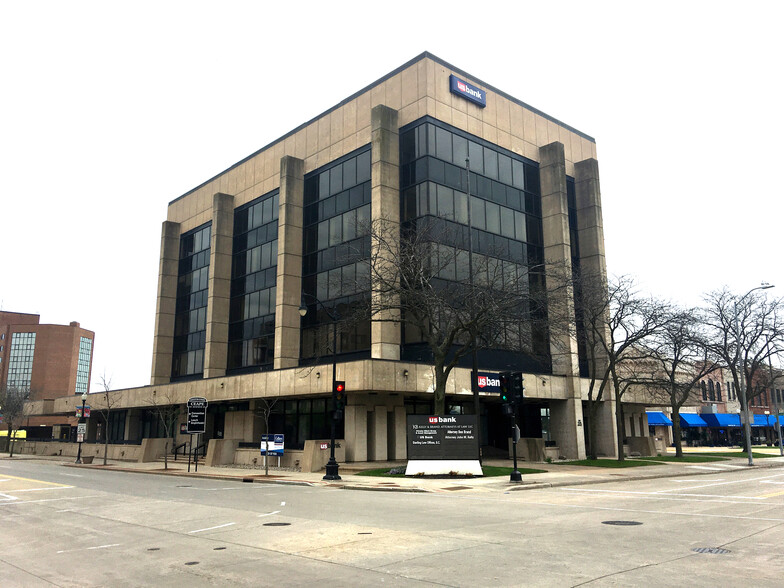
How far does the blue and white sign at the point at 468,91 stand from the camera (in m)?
41.6

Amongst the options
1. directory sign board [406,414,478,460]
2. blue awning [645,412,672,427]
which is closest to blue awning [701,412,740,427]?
blue awning [645,412,672,427]

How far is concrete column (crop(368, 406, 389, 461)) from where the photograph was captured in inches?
1404

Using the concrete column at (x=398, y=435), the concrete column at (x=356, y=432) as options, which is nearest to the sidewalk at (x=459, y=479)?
the concrete column at (x=356, y=432)

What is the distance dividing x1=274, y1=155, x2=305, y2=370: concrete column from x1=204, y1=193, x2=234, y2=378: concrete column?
8492 mm

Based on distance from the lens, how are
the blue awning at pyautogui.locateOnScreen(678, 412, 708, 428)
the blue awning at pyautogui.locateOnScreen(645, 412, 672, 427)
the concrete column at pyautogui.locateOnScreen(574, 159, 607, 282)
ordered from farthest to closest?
1. the blue awning at pyautogui.locateOnScreen(678, 412, 708, 428)
2. the blue awning at pyautogui.locateOnScreen(645, 412, 672, 427)
3. the concrete column at pyautogui.locateOnScreen(574, 159, 607, 282)

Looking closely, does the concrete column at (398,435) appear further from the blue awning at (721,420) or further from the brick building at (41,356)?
the brick building at (41,356)

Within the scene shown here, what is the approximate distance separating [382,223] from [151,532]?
25971 mm

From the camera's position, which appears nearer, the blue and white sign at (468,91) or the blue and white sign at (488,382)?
the blue and white sign at (488,382)

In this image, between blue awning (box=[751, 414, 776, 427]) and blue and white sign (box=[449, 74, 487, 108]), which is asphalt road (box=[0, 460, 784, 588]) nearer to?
blue and white sign (box=[449, 74, 487, 108])

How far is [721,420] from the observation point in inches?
2835

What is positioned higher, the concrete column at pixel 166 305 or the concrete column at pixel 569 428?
the concrete column at pixel 166 305

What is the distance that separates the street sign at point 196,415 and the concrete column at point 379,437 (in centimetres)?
975

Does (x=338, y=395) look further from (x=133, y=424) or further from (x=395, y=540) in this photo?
(x=133, y=424)

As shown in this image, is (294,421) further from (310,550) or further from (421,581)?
(421,581)
